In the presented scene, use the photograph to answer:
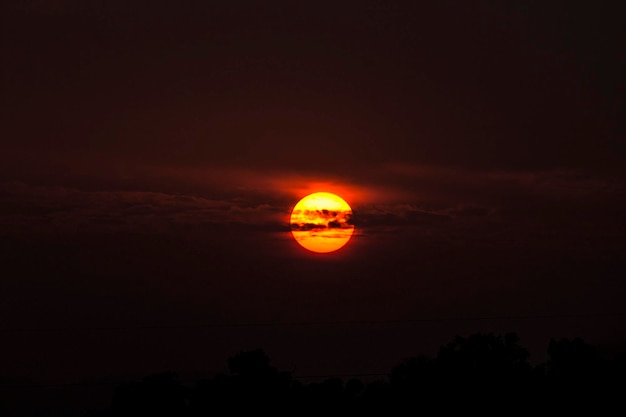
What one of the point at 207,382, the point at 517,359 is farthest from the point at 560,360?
the point at 207,382

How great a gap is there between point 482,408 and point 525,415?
1985 millimetres

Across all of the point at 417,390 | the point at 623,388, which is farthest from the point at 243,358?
the point at 623,388

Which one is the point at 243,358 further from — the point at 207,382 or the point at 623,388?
the point at 623,388

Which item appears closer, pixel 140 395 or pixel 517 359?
pixel 140 395

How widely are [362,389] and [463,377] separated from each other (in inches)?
172

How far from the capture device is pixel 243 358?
57844mm

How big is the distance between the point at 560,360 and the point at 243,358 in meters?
13.7

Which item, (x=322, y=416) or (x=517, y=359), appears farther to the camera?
(x=517, y=359)

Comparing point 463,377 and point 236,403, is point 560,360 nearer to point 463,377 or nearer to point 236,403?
point 463,377

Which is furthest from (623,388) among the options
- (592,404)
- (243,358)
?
(243,358)

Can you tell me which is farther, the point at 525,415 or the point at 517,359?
the point at 517,359

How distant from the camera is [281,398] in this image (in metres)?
57.2

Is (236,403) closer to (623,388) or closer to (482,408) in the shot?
(482,408)

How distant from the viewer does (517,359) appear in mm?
59938
